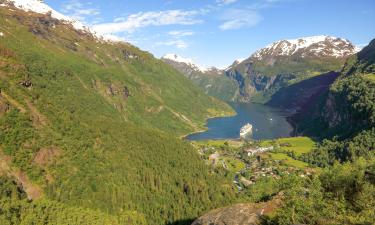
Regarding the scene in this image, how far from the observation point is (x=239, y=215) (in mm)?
66000

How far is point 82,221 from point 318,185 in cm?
5943

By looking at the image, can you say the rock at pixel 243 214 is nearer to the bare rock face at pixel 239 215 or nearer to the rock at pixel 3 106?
the bare rock face at pixel 239 215

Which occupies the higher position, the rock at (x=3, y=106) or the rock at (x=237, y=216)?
the rock at (x=3, y=106)

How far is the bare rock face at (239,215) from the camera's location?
6394 cm

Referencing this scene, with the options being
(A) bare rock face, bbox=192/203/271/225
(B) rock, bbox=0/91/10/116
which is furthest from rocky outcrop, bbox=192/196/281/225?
(B) rock, bbox=0/91/10/116

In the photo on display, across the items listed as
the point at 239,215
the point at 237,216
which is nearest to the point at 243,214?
the point at 239,215

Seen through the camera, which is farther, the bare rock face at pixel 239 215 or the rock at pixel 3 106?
the rock at pixel 3 106

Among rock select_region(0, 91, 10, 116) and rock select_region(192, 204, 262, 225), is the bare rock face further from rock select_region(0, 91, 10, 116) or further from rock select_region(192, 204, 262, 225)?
rock select_region(0, 91, 10, 116)

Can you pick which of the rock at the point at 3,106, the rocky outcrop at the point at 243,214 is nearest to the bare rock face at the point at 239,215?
the rocky outcrop at the point at 243,214

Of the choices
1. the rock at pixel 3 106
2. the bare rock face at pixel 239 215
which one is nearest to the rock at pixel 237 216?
the bare rock face at pixel 239 215

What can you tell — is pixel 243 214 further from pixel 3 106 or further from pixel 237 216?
pixel 3 106

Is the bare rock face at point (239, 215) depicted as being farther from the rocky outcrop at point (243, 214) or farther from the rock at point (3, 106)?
the rock at point (3, 106)

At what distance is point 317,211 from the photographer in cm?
5653

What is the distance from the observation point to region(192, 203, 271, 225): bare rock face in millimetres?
63938
